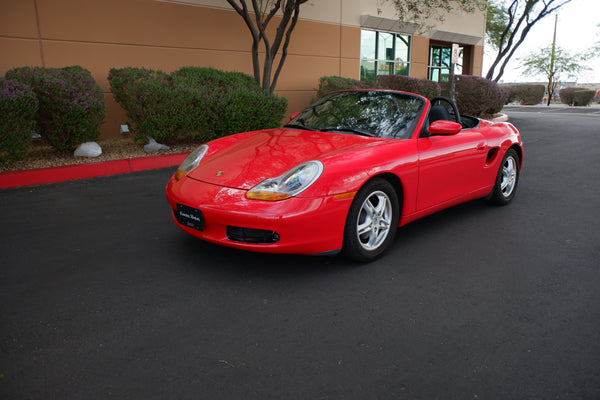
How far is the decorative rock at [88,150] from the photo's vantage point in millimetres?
7359

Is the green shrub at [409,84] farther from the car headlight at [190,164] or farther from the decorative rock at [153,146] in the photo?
the car headlight at [190,164]

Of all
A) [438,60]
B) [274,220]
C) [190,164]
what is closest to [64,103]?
[190,164]

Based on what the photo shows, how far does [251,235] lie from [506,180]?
3326 mm

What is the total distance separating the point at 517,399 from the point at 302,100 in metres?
11.6

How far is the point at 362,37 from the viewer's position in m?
14.5

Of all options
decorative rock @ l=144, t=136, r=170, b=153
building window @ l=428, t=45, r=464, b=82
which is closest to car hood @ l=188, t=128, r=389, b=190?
decorative rock @ l=144, t=136, r=170, b=153

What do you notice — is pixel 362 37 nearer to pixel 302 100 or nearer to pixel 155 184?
pixel 302 100

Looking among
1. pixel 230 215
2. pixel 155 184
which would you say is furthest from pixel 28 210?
pixel 230 215

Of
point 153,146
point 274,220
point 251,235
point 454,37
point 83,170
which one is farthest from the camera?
point 454,37

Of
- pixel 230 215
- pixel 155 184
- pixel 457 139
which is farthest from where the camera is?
pixel 155 184

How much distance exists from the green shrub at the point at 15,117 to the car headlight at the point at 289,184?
15.6 ft

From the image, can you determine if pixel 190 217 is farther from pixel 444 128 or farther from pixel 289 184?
pixel 444 128

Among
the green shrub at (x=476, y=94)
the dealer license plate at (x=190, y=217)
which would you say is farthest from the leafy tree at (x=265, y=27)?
the green shrub at (x=476, y=94)

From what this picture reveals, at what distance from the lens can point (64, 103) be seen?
6879 mm
